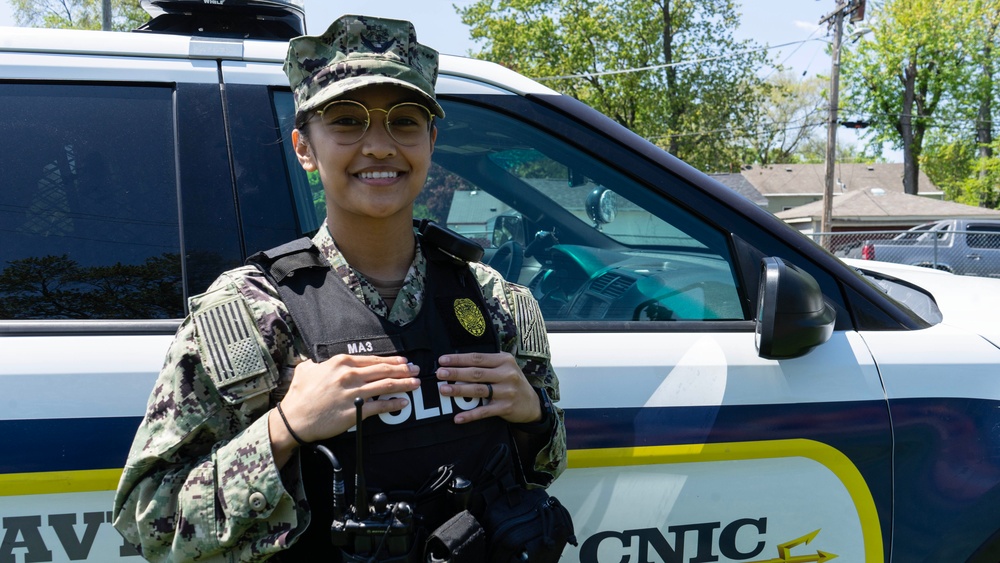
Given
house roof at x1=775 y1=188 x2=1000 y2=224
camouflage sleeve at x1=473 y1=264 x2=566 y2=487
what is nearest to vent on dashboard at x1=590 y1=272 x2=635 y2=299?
camouflage sleeve at x1=473 y1=264 x2=566 y2=487

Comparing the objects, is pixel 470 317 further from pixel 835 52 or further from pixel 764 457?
pixel 835 52

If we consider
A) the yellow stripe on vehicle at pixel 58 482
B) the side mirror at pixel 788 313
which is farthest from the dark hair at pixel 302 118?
the side mirror at pixel 788 313

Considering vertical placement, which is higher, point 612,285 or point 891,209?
point 612,285

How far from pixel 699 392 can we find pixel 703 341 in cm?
13

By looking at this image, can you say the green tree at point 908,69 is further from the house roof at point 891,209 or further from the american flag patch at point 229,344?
the american flag patch at point 229,344

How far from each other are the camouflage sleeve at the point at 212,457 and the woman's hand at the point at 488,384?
0.86 ft

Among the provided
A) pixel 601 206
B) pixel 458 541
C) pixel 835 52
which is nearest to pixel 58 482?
pixel 458 541

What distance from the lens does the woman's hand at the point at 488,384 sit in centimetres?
121

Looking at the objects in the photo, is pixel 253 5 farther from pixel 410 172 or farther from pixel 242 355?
pixel 242 355

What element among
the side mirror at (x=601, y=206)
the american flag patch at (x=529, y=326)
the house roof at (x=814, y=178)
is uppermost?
the side mirror at (x=601, y=206)

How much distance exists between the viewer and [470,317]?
1.32 meters

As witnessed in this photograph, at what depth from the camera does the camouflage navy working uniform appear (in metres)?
1.11

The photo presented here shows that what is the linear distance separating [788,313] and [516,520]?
31.6 inches

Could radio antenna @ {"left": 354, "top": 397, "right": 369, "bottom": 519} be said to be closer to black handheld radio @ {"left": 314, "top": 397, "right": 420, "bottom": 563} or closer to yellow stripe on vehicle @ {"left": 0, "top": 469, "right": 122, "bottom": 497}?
black handheld radio @ {"left": 314, "top": 397, "right": 420, "bottom": 563}
